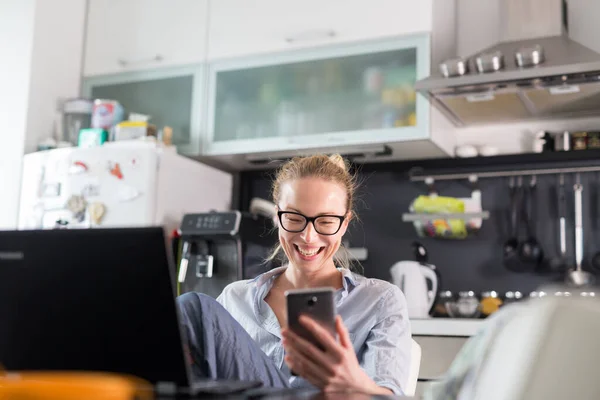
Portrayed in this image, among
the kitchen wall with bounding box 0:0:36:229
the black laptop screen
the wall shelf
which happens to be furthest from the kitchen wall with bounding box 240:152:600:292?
the black laptop screen

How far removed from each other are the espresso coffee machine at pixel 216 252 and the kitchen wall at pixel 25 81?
82 cm

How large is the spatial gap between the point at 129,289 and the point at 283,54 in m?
2.31

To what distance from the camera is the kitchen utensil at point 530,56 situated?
2459 mm

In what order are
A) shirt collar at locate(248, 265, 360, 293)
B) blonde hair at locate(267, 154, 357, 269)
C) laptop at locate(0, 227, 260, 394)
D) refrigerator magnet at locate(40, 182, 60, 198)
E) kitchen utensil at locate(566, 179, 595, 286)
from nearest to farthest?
laptop at locate(0, 227, 260, 394), shirt collar at locate(248, 265, 360, 293), blonde hair at locate(267, 154, 357, 269), kitchen utensil at locate(566, 179, 595, 286), refrigerator magnet at locate(40, 182, 60, 198)

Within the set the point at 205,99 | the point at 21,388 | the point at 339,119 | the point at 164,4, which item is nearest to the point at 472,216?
the point at 339,119

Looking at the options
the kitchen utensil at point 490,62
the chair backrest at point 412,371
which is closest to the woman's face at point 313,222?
the chair backrest at point 412,371

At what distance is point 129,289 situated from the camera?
88 centimetres

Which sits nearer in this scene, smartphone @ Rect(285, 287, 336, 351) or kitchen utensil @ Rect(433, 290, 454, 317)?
smartphone @ Rect(285, 287, 336, 351)

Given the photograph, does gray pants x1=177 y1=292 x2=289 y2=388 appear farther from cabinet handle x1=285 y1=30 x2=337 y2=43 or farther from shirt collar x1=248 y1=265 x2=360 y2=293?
cabinet handle x1=285 y1=30 x2=337 y2=43

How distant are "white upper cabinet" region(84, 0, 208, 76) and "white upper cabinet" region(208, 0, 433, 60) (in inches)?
4.0

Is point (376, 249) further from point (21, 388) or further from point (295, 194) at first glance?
point (21, 388)

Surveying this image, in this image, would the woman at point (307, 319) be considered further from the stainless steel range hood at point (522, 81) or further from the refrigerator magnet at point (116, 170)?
the refrigerator magnet at point (116, 170)

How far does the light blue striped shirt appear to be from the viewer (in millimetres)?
1410

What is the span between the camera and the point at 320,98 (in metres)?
3.02
